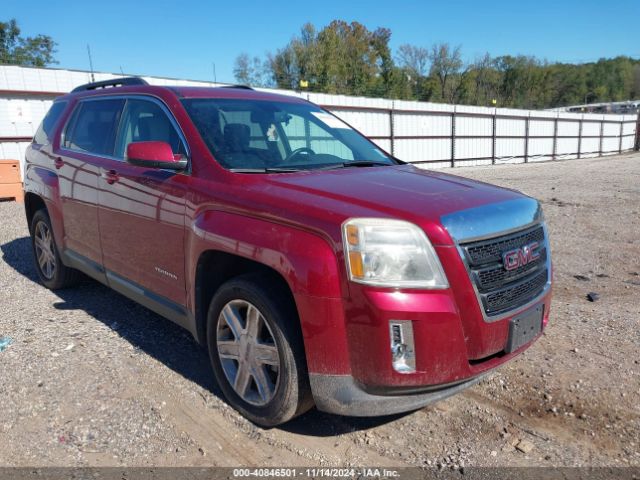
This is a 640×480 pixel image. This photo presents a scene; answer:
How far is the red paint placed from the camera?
2.34 metres

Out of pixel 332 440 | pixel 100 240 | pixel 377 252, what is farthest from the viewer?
pixel 100 240

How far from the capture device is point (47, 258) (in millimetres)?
5344

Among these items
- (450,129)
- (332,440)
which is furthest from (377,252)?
(450,129)

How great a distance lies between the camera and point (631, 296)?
5.09m

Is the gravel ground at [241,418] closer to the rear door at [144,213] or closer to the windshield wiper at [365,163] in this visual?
the rear door at [144,213]

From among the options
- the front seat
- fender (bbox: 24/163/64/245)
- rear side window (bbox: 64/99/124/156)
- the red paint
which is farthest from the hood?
fender (bbox: 24/163/64/245)

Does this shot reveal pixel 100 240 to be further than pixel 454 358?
Yes

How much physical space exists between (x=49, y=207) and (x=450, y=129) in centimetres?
2595

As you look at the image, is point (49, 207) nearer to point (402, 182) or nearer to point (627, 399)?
point (402, 182)

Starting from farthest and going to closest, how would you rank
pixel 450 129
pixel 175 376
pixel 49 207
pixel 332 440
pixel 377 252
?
pixel 450 129, pixel 49 207, pixel 175 376, pixel 332 440, pixel 377 252

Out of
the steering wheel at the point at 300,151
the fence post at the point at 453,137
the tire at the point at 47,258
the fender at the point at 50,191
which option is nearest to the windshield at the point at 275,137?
the steering wheel at the point at 300,151

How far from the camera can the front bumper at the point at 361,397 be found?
7.95 feet

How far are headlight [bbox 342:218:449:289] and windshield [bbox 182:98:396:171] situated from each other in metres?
1.00

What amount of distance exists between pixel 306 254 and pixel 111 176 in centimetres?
216
